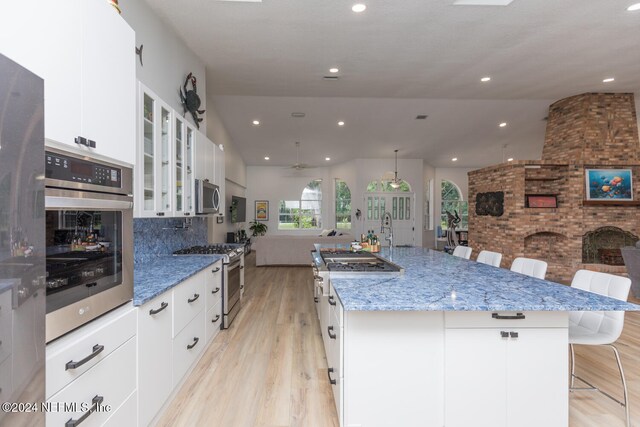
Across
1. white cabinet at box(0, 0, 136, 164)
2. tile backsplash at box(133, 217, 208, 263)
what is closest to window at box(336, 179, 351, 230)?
tile backsplash at box(133, 217, 208, 263)

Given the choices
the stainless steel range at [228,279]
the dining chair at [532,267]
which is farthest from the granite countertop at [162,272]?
the dining chair at [532,267]

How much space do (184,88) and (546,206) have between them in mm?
6439

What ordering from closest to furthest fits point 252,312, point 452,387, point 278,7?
point 452,387
point 278,7
point 252,312

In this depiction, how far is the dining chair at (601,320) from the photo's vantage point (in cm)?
176

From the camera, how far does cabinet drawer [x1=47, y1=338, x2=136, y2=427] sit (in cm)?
107

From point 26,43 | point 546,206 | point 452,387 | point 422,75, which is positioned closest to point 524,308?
point 452,387

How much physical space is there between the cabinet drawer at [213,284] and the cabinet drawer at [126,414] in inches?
47.9

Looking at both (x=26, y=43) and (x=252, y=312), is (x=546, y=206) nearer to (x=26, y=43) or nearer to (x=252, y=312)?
(x=252, y=312)

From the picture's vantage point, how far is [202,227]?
169 inches

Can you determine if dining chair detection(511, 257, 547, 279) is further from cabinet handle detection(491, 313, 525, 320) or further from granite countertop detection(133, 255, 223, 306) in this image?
granite countertop detection(133, 255, 223, 306)

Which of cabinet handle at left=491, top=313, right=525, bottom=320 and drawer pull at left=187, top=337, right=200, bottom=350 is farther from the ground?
cabinet handle at left=491, top=313, right=525, bottom=320

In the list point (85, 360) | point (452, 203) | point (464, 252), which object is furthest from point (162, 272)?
point (452, 203)

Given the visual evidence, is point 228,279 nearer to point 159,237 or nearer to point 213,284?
point 213,284

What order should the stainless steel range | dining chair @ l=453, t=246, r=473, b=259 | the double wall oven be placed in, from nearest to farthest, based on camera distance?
the double wall oven, the stainless steel range, dining chair @ l=453, t=246, r=473, b=259
